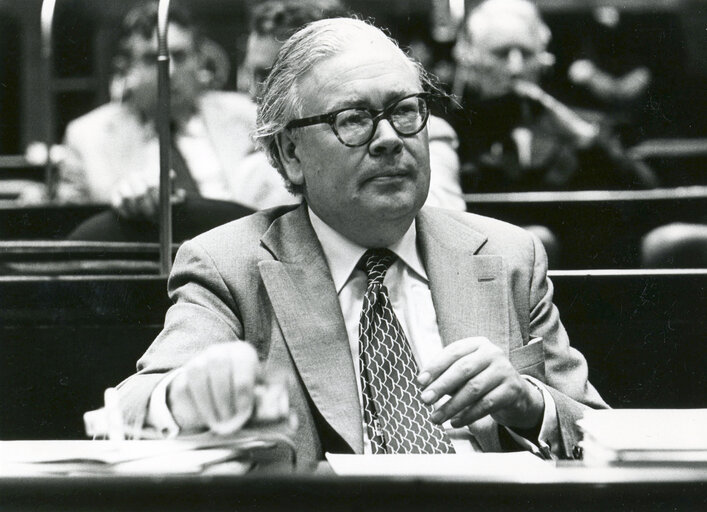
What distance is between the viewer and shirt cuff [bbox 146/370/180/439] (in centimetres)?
140

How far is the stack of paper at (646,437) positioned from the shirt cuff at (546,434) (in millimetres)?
314

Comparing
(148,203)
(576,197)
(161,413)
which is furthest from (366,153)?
(576,197)

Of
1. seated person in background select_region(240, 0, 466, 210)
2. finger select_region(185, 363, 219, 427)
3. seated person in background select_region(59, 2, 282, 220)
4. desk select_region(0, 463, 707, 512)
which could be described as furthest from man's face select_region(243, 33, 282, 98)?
desk select_region(0, 463, 707, 512)

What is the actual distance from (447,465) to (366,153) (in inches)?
34.5

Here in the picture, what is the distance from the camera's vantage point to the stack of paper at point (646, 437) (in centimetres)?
108

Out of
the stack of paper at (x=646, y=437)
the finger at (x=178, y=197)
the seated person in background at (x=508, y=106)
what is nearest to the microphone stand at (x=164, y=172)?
the finger at (x=178, y=197)

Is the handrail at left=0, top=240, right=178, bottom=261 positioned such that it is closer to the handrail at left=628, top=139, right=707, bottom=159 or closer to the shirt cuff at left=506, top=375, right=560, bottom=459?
the shirt cuff at left=506, top=375, right=560, bottom=459

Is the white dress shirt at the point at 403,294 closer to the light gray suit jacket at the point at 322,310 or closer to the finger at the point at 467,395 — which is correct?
the light gray suit jacket at the point at 322,310

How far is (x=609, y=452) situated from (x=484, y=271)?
819mm

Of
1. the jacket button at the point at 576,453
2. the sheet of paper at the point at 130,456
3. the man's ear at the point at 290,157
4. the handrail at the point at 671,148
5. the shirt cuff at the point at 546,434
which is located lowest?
the jacket button at the point at 576,453

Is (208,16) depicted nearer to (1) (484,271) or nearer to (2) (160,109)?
(2) (160,109)

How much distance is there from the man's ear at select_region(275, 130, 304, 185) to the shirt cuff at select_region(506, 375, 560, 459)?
0.63 m

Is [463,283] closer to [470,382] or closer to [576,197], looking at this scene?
[470,382]

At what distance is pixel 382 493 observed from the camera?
0.88 m
